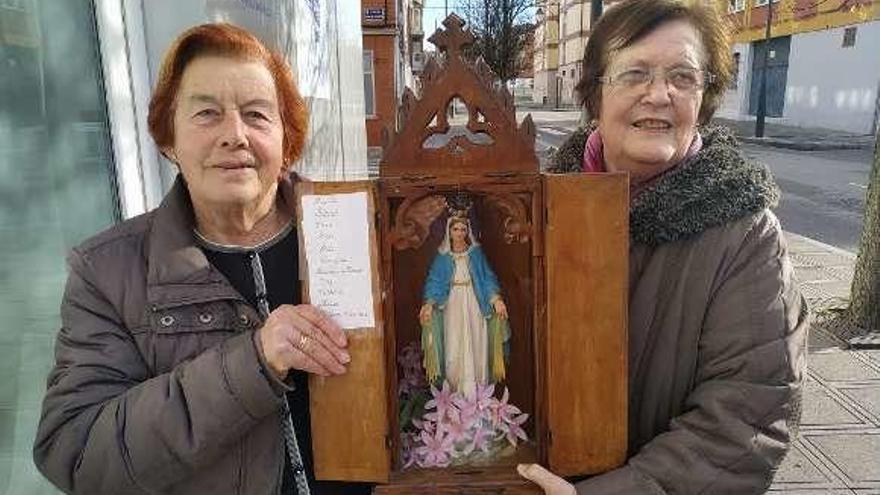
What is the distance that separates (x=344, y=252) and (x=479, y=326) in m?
0.29

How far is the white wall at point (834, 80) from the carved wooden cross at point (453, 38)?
19393 millimetres

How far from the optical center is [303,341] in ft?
3.69

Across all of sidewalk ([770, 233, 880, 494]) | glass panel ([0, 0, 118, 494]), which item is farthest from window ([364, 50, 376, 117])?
glass panel ([0, 0, 118, 494])

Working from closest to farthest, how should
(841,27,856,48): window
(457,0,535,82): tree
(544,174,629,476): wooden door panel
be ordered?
(544,174,629,476): wooden door panel < (841,27,856,48): window < (457,0,535,82): tree

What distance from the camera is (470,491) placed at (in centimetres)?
117

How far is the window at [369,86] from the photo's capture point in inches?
556

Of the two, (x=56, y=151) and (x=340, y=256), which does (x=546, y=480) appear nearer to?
(x=340, y=256)

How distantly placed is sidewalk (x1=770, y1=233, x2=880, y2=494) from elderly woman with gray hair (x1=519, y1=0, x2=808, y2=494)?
1.88 meters

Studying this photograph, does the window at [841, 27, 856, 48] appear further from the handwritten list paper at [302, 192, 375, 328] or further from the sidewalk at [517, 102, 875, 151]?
the handwritten list paper at [302, 192, 375, 328]

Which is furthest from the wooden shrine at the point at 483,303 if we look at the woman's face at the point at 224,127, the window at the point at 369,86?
the window at the point at 369,86

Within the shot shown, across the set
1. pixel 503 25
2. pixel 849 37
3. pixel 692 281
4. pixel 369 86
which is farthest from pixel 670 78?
pixel 503 25

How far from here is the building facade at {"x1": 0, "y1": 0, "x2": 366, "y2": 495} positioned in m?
1.85

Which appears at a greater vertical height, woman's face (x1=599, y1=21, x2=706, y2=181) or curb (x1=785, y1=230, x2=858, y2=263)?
woman's face (x1=599, y1=21, x2=706, y2=181)

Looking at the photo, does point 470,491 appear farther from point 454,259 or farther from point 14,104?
point 14,104
